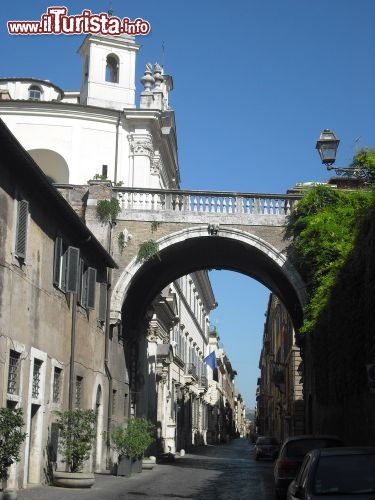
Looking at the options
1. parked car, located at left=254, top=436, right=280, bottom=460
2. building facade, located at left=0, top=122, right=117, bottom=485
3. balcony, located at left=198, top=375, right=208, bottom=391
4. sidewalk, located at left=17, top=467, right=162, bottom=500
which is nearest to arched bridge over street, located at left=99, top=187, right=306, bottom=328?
building facade, located at left=0, top=122, right=117, bottom=485

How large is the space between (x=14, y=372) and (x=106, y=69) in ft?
110

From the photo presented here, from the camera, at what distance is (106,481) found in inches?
785

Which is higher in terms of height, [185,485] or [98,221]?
[98,221]

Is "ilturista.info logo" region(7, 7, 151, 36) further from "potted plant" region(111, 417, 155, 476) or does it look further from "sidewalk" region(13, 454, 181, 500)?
"sidewalk" region(13, 454, 181, 500)

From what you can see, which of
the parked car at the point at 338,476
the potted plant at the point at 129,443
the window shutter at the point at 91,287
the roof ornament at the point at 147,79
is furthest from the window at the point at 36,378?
the roof ornament at the point at 147,79

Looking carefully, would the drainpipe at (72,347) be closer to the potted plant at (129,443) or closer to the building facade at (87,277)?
the building facade at (87,277)

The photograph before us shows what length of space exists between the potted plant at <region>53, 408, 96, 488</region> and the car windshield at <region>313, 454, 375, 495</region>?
9947 mm

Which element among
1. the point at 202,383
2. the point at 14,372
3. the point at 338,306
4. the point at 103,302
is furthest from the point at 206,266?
the point at 202,383

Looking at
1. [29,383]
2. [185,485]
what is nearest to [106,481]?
[185,485]

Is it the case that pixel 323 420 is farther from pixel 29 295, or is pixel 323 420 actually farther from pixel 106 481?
pixel 29 295

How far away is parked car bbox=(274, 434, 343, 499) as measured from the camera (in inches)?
608

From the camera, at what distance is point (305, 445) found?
15703 mm

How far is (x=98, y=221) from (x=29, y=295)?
993cm

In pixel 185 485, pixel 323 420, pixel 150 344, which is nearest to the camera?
pixel 185 485
